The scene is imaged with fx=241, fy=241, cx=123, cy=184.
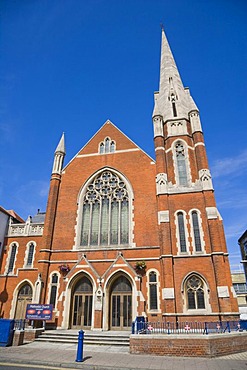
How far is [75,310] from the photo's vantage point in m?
17.4

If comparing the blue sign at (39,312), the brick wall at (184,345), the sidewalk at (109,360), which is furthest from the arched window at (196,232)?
the blue sign at (39,312)

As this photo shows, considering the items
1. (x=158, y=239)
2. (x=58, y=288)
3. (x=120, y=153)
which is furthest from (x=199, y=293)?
(x=120, y=153)

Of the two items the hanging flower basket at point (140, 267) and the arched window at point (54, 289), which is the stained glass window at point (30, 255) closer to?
the arched window at point (54, 289)

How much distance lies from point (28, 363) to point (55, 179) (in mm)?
15110

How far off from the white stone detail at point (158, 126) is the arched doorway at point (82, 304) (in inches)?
535

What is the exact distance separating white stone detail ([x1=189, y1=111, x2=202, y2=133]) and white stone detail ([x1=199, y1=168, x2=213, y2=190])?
4220mm

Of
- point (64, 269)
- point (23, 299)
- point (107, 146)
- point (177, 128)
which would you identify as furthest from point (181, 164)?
point (23, 299)

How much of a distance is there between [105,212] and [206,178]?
859cm

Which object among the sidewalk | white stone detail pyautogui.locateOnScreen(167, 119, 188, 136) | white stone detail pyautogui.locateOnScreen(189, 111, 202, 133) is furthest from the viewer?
white stone detail pyautogui.locateOnScreen(167, 119, 188, 136)

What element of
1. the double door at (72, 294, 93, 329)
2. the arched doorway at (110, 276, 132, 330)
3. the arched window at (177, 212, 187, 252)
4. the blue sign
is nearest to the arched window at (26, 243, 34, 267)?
the double door at (72, 294, 93, 329)

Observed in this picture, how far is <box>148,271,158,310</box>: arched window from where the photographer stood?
1620 centimetres

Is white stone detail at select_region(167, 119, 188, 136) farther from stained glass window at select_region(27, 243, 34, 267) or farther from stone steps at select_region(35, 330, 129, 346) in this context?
stone steps at select_region(35, 330, 129, 346)

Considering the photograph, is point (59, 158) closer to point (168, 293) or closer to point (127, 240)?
point (127, 240)

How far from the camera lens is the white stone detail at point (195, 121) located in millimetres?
21031
